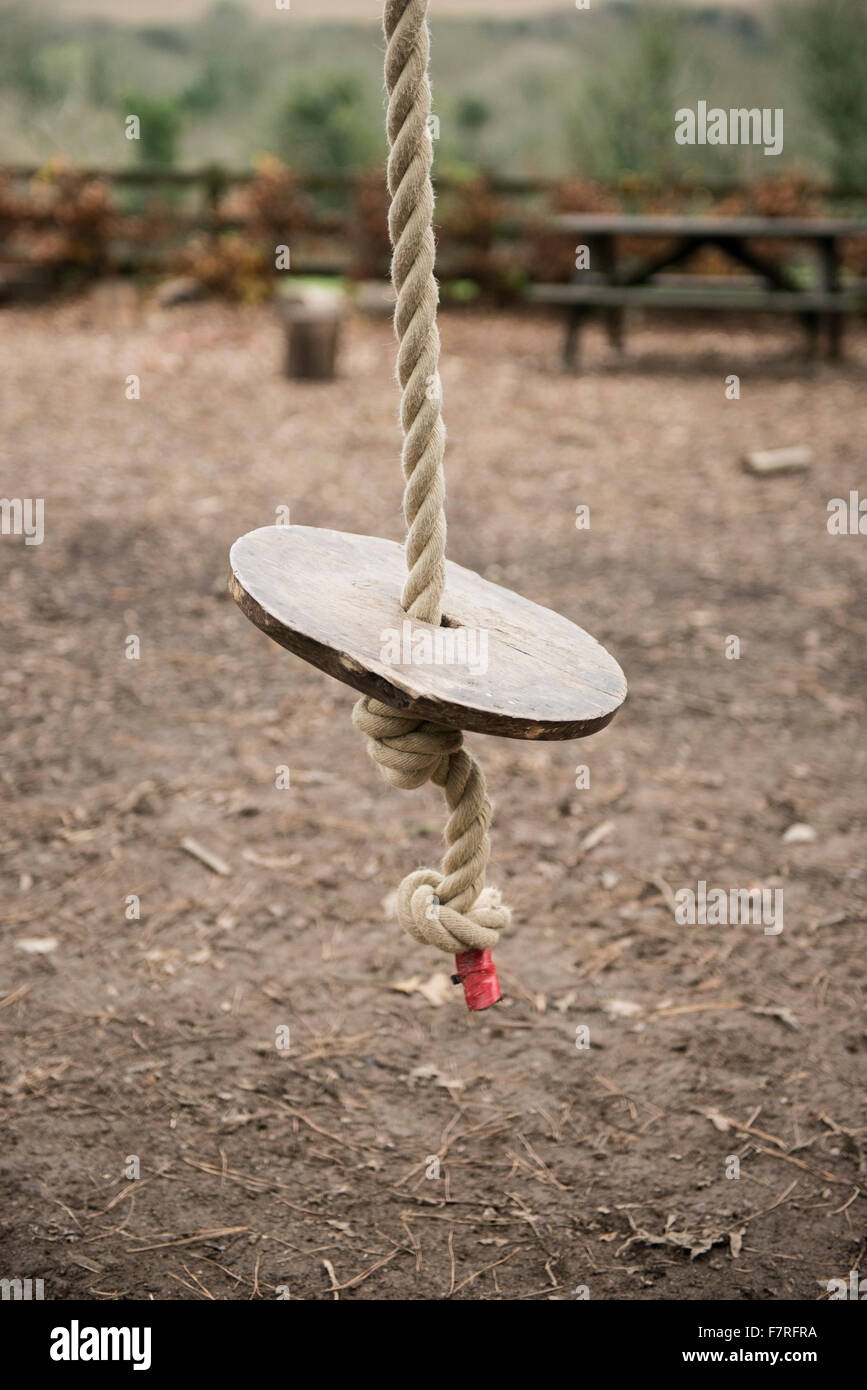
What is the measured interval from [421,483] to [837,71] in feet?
44.3

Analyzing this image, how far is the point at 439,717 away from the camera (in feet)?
4.34

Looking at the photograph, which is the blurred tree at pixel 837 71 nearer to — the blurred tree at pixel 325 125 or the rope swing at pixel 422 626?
the blurred tree at pixel 325 125

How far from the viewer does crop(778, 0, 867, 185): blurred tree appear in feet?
41.0

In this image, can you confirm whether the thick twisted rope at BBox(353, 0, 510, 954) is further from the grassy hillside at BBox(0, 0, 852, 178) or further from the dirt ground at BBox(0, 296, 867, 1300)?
the grassy hillside at BBox(0, 0, 852, 178)

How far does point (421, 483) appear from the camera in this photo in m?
1.45

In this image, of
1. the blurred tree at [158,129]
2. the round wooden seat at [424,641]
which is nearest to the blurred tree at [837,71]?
the blurred tree at [158,129]

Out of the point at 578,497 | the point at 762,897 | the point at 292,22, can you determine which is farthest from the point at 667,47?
the point at 762,897

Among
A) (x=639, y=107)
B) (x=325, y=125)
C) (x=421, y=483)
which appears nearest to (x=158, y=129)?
(x=325, y=125)

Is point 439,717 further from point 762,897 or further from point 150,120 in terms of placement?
point 150,120

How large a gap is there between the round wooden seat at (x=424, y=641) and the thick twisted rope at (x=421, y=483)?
76mm

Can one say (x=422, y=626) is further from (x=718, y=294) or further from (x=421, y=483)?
(x=718, y=294)

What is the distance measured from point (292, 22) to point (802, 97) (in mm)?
6832

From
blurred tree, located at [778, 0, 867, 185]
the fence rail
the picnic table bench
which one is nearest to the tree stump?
the picnic table bench

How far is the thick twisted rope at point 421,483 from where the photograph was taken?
1385mm
